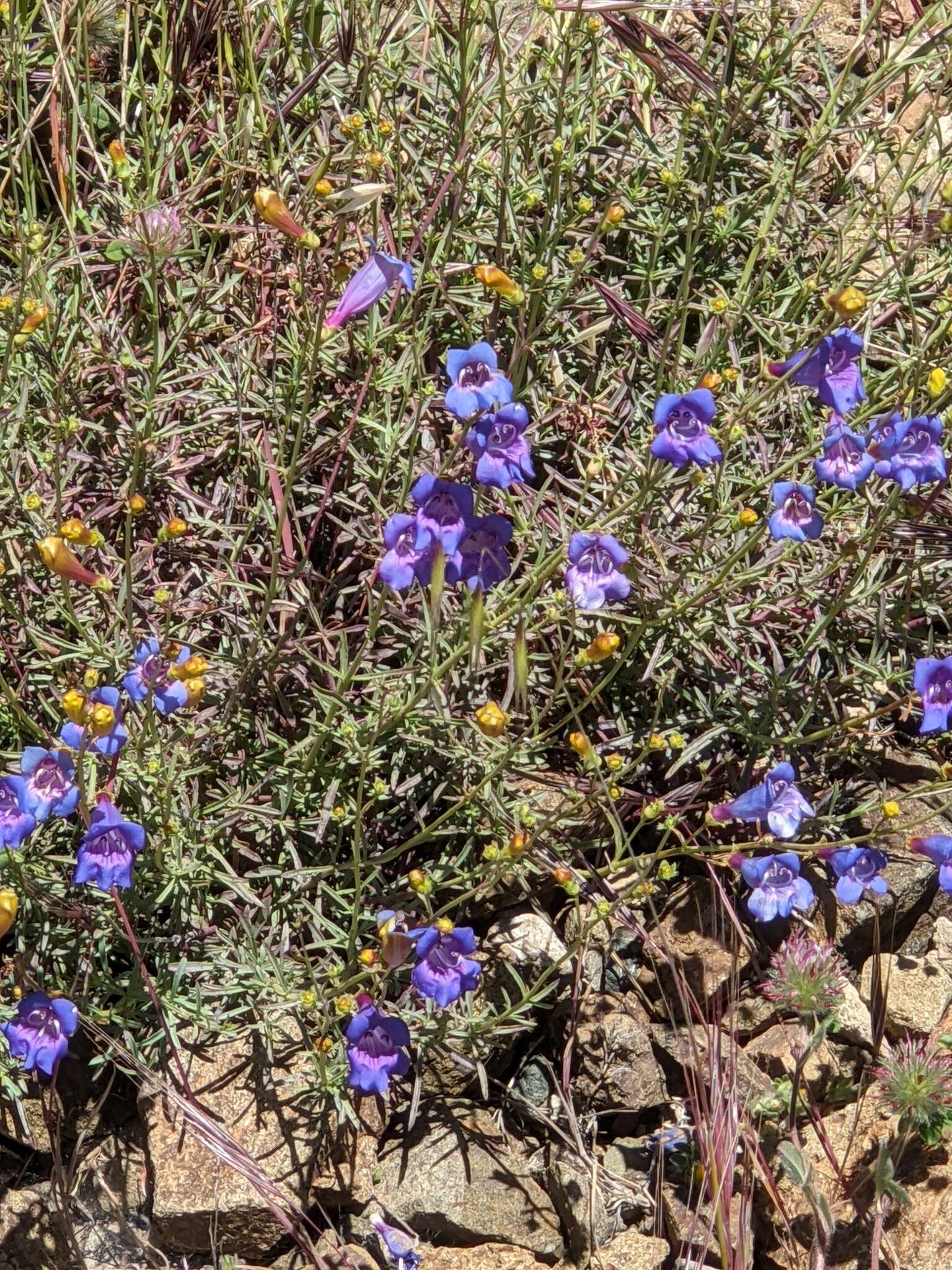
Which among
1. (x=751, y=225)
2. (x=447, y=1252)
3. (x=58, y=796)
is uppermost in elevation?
(x=751, y=225)

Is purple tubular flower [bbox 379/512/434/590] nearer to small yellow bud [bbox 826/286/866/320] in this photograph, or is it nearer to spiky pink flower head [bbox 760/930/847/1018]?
small yellow bud [bbox 826/286/866/320]

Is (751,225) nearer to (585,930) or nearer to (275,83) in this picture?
(275,83)

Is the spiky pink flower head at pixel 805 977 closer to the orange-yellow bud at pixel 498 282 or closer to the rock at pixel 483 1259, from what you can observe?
the rock at pixel 483 1259

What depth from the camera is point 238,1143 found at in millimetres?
3307

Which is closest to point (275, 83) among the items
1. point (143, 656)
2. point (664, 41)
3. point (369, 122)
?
point (369, 122)

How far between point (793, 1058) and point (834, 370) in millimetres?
1925

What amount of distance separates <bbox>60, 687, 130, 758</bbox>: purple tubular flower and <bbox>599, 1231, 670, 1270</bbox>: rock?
1.88m

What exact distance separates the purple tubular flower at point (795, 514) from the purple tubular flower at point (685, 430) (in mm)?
288

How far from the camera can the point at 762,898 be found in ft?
10.9

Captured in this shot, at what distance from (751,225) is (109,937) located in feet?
10.2

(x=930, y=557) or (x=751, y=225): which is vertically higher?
(x=751, y=225)

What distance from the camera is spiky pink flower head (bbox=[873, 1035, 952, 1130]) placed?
10.6 feet

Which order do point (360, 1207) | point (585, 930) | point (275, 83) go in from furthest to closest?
point (275, 83), point (360, 1207), point (585, 930)

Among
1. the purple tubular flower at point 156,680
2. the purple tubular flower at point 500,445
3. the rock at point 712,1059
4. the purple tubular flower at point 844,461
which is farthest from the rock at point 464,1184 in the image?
the purple tubular flower at point 844,461
